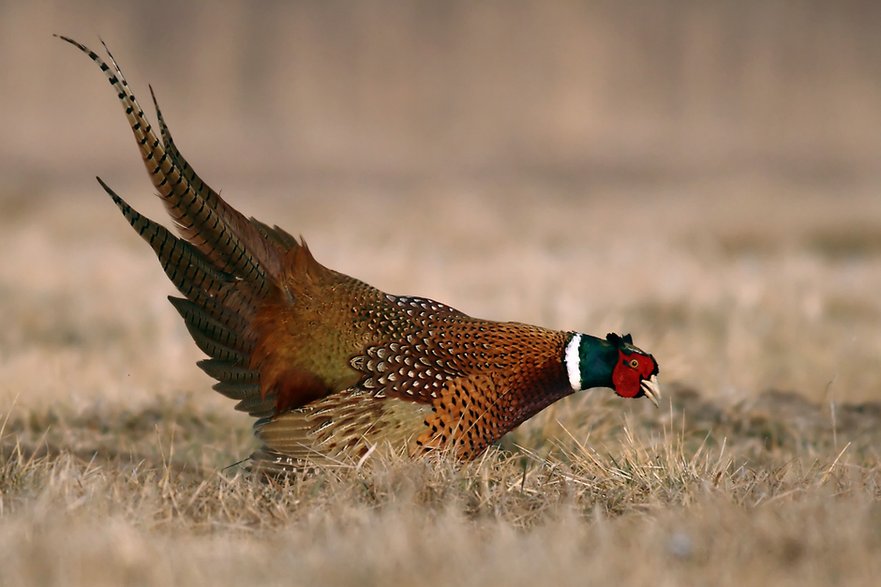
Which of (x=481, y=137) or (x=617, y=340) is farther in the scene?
(x=481, y=137)

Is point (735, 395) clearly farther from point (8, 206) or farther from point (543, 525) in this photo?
point (8, 206)

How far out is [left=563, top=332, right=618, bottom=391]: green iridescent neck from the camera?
4531mm

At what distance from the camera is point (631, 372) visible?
461 centimetres

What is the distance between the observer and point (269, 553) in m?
3.28

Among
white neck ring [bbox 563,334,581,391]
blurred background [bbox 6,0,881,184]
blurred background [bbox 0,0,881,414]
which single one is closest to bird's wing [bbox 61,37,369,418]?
white neck ring [bbox 563,334,581,391]

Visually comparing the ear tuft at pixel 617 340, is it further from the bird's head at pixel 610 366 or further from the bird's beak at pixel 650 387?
the bird's beak at pixel 650 387

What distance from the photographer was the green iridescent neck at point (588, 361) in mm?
4531

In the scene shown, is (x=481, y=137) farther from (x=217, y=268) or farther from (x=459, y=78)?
(x=217, y=268)

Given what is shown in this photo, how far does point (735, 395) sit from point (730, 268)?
A: 16.8 ft

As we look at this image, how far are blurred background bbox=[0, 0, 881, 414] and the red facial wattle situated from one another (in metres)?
5.23

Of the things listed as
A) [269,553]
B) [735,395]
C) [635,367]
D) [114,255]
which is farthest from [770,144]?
[269,553]

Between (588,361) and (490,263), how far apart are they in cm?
709

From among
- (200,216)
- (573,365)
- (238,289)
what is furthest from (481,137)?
(573,365)

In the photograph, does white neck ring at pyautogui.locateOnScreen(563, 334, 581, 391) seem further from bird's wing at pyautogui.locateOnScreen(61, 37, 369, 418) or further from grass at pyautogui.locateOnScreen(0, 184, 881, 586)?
bird's wing at pyautogui.locateOnScreen(61, 37, 369, 418)
